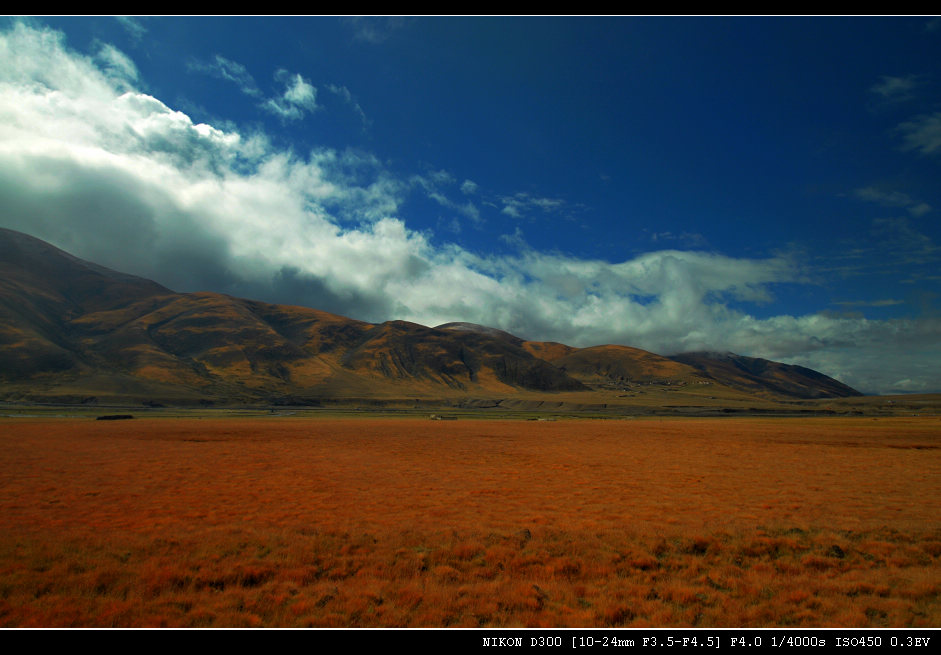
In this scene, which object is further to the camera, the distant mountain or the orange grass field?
the distant mountain

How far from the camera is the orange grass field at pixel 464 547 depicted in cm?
757

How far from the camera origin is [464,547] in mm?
10312

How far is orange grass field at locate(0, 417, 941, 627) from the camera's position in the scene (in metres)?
7.57

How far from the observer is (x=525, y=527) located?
39.8ft

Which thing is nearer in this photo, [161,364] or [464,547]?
[464,547]

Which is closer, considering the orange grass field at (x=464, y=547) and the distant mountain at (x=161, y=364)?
the orange grass field at (x=464, y=547)

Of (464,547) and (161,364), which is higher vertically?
(161,364)

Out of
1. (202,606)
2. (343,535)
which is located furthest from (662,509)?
(202,606)
